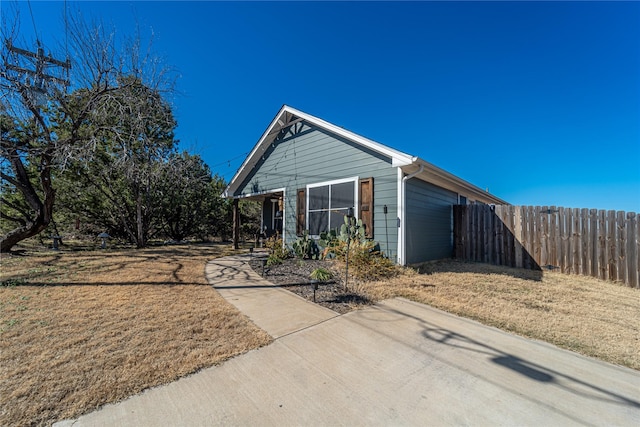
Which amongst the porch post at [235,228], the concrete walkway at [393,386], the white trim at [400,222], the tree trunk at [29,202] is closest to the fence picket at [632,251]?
the white trim at [400,222]

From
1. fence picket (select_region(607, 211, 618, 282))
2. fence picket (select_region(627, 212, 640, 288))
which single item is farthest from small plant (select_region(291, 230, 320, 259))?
fence picket (select_region(627, 212, 640, 288))

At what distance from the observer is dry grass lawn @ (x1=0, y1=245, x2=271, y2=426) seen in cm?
188

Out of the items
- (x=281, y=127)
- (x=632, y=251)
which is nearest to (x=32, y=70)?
(x=281, y=127)

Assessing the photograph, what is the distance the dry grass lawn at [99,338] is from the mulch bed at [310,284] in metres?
1.32

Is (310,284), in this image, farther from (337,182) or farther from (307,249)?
(337,182)

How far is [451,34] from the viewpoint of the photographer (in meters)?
7.68

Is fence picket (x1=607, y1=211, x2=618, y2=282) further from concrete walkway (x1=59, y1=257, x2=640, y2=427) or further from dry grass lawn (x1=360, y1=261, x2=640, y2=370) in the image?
concrete walkway (x1=59, y1=257, x2=640, y2=427)

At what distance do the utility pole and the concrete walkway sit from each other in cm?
844

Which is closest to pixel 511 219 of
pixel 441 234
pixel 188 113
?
pixel 441 234

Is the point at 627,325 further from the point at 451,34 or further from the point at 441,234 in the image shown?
the point at 451,34

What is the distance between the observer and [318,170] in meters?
8.01

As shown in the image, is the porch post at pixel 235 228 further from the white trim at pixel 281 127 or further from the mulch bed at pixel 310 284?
the mulch bed at pixel 310 284

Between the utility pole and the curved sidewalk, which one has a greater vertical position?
the utility pole

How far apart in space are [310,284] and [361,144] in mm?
3774
